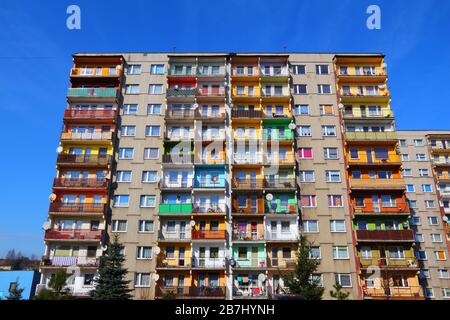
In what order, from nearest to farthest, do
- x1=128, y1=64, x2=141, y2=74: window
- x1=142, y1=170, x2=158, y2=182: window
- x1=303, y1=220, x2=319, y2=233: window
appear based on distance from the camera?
x1=303, y1=220, x2=319, y2=233: window, x1=142, y1=170, x2=158, y2=182: window, x1=128, y1=64, x2=141, y2=74: window

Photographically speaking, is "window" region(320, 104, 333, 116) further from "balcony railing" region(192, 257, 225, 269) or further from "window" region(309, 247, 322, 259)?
"balcony railing" region(192, 257, 225, 269)

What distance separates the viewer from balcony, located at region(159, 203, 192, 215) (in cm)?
4112

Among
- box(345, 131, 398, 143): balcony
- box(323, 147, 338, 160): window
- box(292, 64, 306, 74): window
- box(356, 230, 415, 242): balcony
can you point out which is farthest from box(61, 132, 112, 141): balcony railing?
box(356, 230, 415, 242): balcony

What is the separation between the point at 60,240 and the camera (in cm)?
4025

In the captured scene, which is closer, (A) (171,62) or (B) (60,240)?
(B) (60,240)

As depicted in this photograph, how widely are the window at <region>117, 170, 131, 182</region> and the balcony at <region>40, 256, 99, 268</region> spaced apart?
910cm

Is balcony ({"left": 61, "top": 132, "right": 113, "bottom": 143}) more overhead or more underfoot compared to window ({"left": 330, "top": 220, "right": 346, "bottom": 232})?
more overhead

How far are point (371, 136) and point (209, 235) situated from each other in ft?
72.6

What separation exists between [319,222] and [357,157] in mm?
9388

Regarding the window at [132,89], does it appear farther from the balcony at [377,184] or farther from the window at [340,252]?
the window at [340,252]
